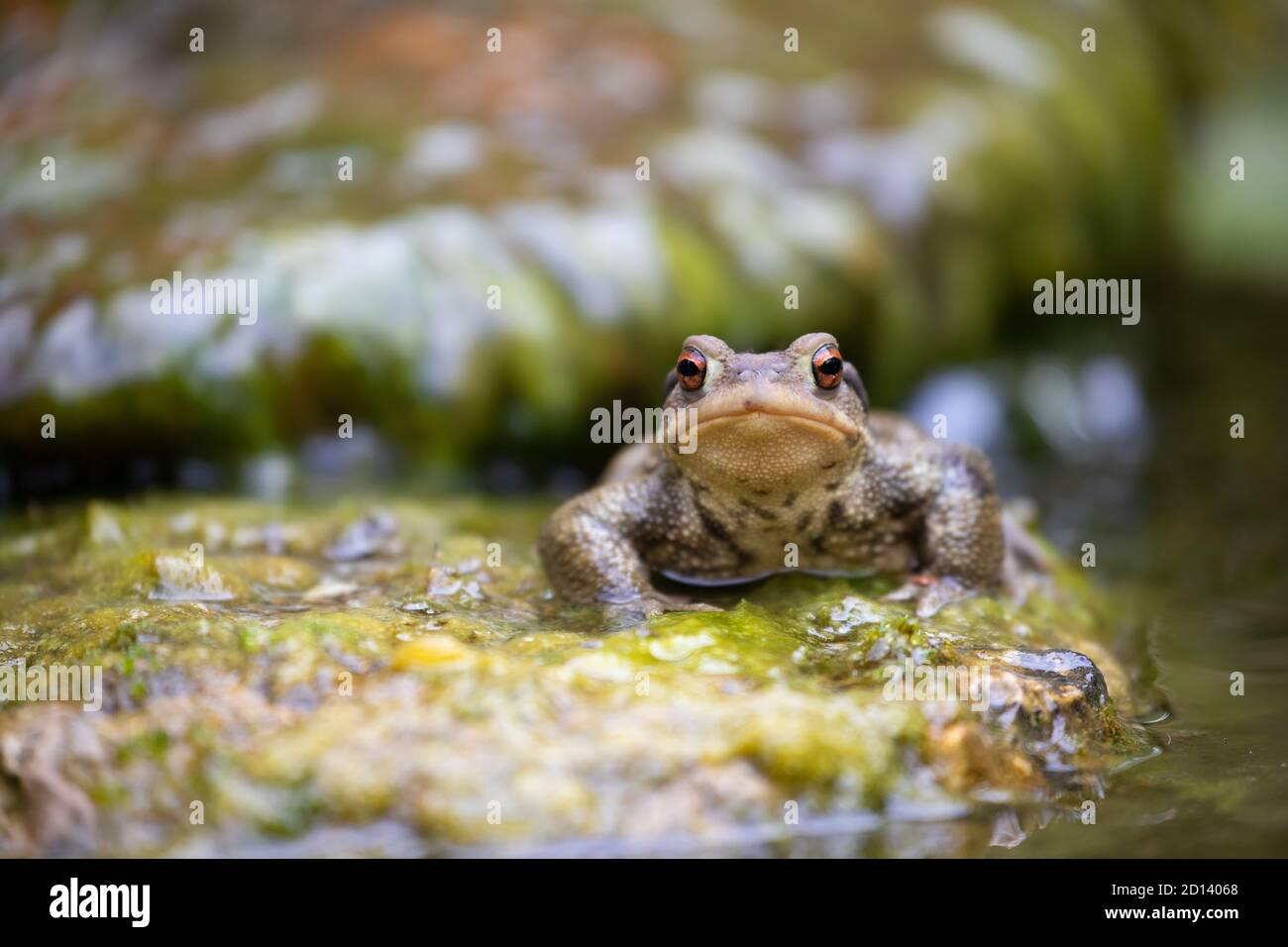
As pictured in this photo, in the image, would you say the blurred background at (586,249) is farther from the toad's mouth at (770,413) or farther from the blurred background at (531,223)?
the toad's mouth at (770,413)

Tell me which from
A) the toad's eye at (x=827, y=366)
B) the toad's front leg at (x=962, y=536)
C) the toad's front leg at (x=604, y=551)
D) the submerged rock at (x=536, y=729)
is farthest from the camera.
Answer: the toad's front leg at (x=962, y=536)

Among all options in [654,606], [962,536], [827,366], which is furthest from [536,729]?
[962,536]

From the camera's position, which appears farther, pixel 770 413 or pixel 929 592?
pixel 929 592

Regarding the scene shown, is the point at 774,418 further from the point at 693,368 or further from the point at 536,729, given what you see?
the point at 536,729

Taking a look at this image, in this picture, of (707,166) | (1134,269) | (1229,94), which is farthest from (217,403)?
(1229,94)

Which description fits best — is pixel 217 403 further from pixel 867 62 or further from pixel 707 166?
pixel 867 62

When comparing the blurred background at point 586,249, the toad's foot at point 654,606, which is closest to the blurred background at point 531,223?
the blurred background at point 586,249
